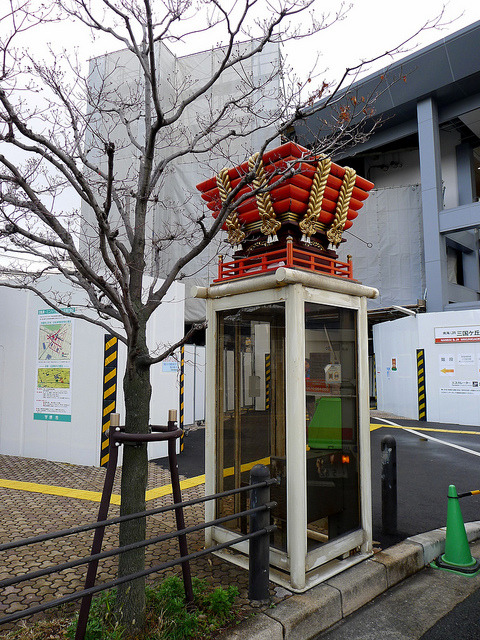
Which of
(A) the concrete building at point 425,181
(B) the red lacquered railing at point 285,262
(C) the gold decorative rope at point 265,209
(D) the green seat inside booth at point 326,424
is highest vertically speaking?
(A) the concrete building at point 425,181

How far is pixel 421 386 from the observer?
1340cm

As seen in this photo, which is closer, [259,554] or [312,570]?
[259,554]

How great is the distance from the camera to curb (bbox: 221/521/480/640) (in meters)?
2.79

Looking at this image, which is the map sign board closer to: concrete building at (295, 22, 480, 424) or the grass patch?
the grass patch

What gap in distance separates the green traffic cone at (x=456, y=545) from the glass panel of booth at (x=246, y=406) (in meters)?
1.53

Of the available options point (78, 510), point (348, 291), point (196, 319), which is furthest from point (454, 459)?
point (196, 319)

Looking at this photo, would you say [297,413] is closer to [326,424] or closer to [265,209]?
[326,424]

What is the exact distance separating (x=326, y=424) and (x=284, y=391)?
0.48 meters

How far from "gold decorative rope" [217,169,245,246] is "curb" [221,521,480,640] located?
292 cm

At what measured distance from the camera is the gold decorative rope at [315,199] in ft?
11.9

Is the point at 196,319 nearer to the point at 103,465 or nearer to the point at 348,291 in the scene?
the point at 103,465

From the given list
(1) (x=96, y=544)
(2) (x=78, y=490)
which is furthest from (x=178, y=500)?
(2) (x=78, y=490)

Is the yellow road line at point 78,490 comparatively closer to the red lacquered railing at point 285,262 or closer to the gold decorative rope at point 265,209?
the red lacquered railing at point 285,262

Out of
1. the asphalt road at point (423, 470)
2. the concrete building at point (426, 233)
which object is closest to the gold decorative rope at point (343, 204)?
the asphalt road at point (423, 470)
